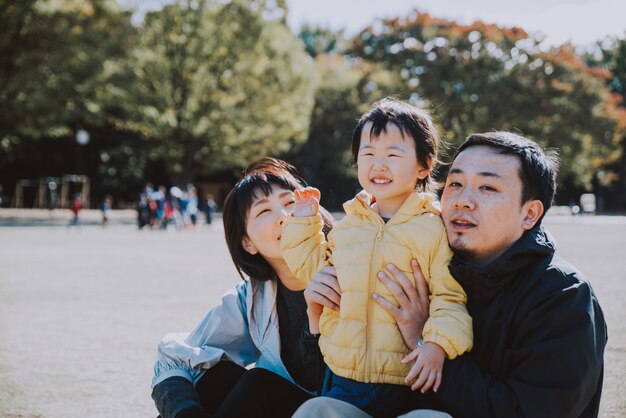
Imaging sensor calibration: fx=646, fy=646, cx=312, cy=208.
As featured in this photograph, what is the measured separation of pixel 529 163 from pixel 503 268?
15.2 inches

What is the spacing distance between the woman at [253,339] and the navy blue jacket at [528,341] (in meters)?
0.65

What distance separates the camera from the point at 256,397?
249 centimetres

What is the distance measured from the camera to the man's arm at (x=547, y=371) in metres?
1.92

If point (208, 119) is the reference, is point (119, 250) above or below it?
below

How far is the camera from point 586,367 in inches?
75.7

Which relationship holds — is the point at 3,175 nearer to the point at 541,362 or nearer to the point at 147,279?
the point at 147,279

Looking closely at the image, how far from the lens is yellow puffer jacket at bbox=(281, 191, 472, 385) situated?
84.6 inches

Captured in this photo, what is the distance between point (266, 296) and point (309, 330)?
0.26 metres

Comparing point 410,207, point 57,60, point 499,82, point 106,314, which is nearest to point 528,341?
point 410,207

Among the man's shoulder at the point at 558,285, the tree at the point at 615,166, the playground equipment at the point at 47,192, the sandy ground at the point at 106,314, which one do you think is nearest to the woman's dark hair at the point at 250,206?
the man's shoulder at the point at 558,285

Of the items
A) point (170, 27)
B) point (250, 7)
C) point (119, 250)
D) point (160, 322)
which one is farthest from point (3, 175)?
point (160, 322)

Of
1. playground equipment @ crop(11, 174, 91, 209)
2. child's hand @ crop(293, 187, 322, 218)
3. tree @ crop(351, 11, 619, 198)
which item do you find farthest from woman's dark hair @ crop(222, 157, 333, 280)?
playground equipment @ crop(11, 174, 91, 209)

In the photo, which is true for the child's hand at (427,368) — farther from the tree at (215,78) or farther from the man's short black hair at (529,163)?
the tree at (215,78)

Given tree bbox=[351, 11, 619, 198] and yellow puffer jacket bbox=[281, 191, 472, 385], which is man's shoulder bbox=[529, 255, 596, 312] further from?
tree bbox=[351, 11, 619, 198]
